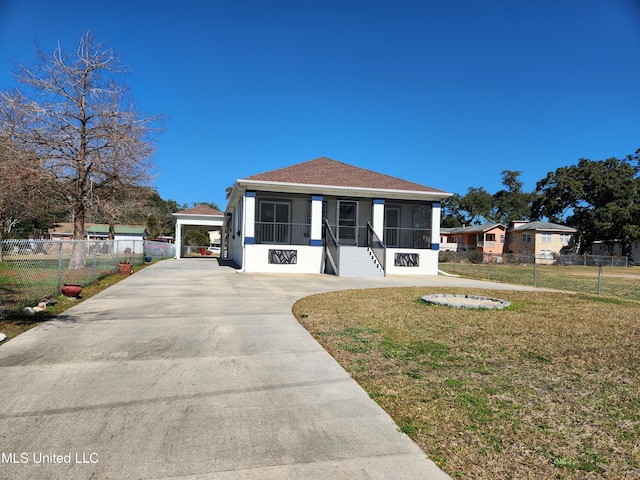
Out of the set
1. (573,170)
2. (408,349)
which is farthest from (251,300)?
(573,170)

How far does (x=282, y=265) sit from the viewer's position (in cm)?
1861

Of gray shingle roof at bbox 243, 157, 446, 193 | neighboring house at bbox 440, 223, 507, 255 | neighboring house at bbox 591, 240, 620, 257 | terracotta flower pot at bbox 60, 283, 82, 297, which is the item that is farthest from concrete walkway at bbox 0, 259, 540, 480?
neighboring house at bbox 591, 240, 620, 257

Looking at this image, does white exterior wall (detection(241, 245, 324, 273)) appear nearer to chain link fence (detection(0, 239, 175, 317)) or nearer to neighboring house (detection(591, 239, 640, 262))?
chain link fence (detection(0, 239, 175, 317))

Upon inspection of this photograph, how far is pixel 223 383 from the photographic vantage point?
13.8ft

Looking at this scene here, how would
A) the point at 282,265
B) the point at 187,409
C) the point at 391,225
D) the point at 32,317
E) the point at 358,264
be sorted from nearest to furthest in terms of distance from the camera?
the point at 187,409
the point at 32,317
the point at 358,264
the point at 282,265
the point at 391,225

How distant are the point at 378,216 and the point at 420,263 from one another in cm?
308

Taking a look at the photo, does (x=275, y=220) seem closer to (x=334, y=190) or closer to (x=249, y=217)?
(x=249, y=217)

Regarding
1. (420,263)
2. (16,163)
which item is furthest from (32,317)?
(420,263)

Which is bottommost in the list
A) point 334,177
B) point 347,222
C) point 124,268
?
point 124,268

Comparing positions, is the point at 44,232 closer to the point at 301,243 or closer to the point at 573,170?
the point at 301,243

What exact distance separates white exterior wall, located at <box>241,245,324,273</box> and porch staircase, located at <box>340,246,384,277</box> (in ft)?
5.09

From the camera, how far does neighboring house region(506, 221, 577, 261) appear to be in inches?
1918

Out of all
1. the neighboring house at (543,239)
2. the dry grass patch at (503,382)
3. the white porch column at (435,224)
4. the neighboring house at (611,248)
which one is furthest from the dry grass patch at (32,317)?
the neighboring house at (611,248)

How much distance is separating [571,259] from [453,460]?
4282cm
